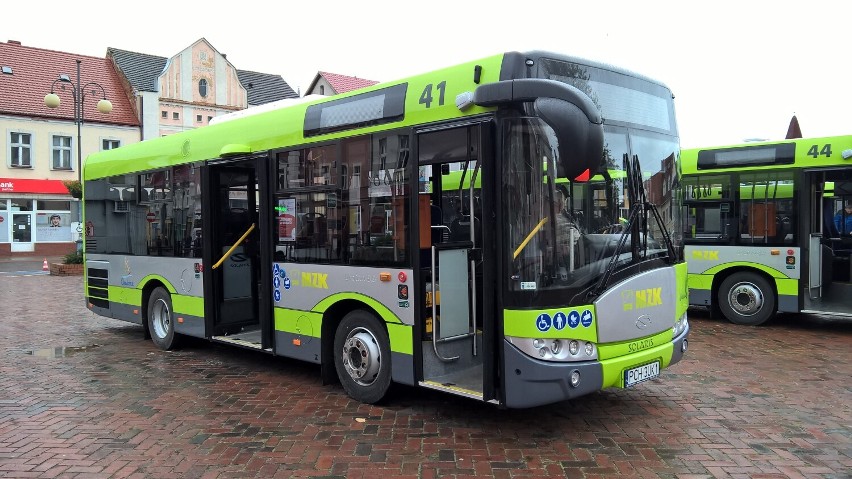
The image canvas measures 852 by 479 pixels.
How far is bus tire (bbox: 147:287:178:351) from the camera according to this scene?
9327 millimetres

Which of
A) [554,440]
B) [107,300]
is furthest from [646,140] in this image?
[107,300]

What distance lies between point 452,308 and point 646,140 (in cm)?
217

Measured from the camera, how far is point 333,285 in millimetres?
6605

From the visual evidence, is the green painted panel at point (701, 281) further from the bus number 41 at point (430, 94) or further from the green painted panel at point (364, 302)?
the bus number 41 at point (430, 94)

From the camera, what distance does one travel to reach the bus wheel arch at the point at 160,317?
9336 millimetres

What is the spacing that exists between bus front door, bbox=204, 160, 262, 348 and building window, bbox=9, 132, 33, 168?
3109 centimetres

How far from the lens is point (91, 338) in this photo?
34.7 ft

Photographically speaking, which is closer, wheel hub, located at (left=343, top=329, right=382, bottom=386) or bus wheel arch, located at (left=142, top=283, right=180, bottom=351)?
wheel hub, located at (left=343, top=329, right=382, bottom=386)

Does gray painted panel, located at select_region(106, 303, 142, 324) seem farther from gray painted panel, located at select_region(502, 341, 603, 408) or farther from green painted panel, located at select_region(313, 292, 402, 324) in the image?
gray painted panel, located at select_region(502, 341, 603, 408)

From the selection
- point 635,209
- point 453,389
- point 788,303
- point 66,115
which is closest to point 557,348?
point 453,389

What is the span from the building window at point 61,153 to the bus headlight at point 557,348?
36237mm

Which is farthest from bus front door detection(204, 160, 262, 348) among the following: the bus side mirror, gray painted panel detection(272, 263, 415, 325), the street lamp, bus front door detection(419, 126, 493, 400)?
the street lamp

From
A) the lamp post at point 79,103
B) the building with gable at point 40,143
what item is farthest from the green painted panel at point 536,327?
the building with gable at point 40,143

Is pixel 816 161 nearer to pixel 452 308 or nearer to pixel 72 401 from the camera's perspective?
pixel 452 308
